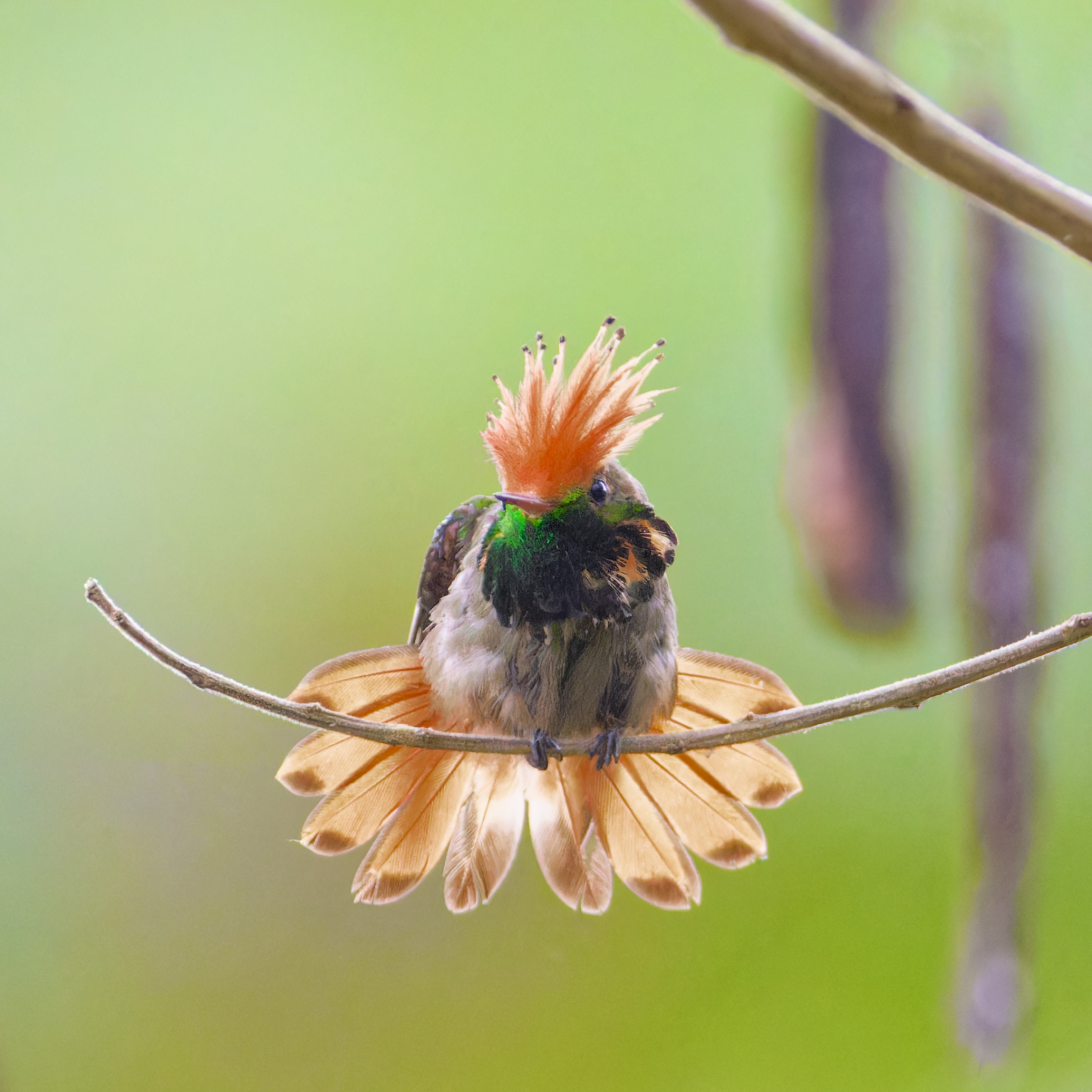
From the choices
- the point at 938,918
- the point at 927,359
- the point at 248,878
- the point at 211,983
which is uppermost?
the point at 927,359

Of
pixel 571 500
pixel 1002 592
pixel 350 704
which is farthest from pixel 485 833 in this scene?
pixel 1002 592

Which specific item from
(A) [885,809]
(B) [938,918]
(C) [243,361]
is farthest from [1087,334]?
(C) [243,361]

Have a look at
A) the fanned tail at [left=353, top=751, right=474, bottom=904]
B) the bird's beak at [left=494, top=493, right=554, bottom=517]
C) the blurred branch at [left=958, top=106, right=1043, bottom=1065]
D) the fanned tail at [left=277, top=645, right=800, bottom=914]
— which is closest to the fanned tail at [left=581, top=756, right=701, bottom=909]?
the fanned tail at [left=277, top=645, right=800, bottom=914]

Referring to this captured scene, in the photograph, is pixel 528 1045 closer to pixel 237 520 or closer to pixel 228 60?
pixel 237 520

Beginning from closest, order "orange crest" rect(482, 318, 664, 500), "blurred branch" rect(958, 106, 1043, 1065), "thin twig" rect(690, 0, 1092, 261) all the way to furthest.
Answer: "thin twig" rect(690, 0, 1092, 261), "orange crest" rect(482, 318, 664, 500), "blurred branch" rect(958, 106, 1043, 1065)

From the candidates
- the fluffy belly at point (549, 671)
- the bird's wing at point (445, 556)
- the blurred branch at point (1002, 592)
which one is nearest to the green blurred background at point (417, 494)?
the blurred branch at point (1002, 592)

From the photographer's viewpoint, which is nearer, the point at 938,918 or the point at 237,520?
the point at 237,520

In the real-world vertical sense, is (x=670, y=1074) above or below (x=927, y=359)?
below

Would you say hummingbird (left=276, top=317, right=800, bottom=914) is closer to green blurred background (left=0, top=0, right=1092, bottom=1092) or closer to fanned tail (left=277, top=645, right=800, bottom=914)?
fanned tail (left=277, top=645, right=800, bottom=914)

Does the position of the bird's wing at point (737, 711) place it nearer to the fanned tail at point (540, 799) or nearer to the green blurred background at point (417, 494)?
the fanned tail at point (540, 799)
